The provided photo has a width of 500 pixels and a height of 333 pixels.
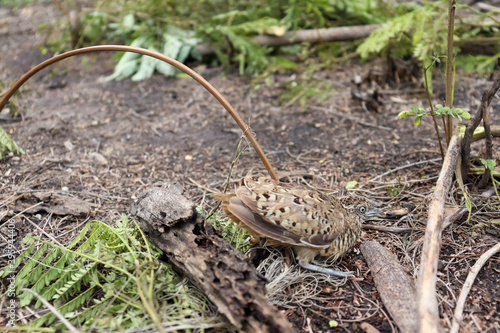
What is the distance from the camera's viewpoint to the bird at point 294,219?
8.56 ft

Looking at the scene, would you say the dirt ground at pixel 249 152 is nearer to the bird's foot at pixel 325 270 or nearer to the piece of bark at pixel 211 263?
the bird's foot at pixel 325 270

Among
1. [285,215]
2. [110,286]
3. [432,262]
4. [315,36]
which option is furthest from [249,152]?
[315,36]

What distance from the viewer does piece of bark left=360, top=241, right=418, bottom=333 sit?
2.34 m

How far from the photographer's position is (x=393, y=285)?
8.46ft

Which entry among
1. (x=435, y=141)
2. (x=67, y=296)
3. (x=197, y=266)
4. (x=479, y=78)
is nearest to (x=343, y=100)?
(x=435, y=141)

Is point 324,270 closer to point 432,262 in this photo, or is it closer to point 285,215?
point 285,215

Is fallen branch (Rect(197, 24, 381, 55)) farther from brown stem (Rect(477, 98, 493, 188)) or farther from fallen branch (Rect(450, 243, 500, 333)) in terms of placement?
fallen branch (Rect(450, 243, 500, 333))

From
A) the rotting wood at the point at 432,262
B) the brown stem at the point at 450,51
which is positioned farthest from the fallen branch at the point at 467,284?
the brown stem at the point at 450,51

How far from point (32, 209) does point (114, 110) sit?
2245mm

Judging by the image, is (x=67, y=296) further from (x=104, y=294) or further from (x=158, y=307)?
(x=158, y=307)

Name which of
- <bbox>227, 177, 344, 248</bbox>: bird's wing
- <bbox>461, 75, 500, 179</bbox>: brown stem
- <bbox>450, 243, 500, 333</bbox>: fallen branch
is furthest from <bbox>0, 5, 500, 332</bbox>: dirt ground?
<bbox>227, 177, 344, 248</bbox>: bird's wing

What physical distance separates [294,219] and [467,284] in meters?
1.13

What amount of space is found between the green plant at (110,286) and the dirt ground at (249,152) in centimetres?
61

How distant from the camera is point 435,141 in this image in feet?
14.0
